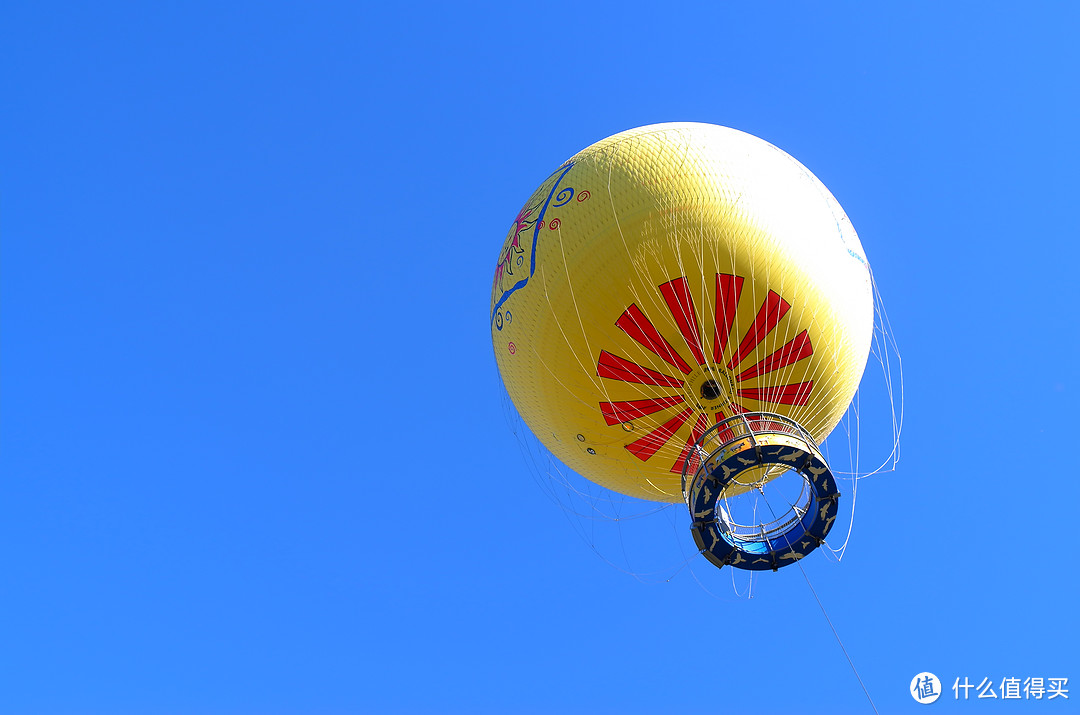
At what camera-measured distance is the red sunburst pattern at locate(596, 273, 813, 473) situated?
10906mm

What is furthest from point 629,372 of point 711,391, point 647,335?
point 711,391

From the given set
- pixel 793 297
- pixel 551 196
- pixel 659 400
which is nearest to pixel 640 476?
pixel 659 400

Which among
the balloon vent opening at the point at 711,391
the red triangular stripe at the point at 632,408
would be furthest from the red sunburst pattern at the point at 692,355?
the balloon vent opening at the point at 711,391

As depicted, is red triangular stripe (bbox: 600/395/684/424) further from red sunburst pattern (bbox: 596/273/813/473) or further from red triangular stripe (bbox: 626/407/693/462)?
red triangular stripe (bbox: 626/407/693/462)

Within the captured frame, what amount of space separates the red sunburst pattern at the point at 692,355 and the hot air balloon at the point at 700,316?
2cm

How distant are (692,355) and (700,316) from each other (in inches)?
24.2

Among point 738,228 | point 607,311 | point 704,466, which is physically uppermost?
point 738,228

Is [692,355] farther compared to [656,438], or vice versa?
[656,438]

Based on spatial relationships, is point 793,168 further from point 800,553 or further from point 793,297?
point 800,553

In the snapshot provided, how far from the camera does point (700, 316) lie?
35.9ft

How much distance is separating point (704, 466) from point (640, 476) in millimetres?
2688

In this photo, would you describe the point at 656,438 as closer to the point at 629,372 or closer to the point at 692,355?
the point at 629,372

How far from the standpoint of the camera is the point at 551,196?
40.3 feet

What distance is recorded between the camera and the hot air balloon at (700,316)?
35.3 feet
